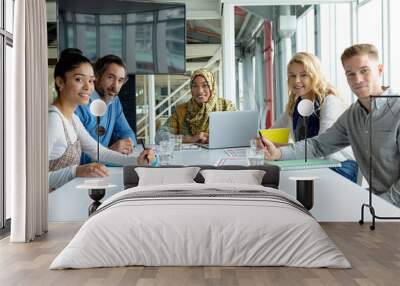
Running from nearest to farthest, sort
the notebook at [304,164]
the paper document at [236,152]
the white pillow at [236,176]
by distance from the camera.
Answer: the white pillow at [236,176] → the paper document at [236,152] → the notebook at [304,164]

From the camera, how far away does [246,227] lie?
4195mm

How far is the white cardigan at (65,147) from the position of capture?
6480 mm

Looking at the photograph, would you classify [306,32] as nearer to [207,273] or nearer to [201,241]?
[201,241]

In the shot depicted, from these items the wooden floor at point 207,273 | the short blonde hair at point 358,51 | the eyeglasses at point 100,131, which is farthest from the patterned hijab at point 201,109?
the wooden floor at point 207,273

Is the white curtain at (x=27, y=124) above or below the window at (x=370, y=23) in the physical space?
below

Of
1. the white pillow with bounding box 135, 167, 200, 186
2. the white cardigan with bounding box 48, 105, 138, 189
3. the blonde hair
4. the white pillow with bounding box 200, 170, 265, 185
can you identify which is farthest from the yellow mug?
the white cardigan with bounding box 48, 105, 138, 189

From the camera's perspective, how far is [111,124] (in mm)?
6746

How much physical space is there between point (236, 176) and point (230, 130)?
0.69m

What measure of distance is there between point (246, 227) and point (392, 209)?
2448 mm

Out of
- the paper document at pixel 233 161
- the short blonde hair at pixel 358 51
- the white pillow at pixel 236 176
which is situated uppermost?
the short blonde hair at pixel 358 51

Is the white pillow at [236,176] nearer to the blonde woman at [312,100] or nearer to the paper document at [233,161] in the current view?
the paper document at [233,161]

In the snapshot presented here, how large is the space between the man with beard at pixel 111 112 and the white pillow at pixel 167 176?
71 centimetres

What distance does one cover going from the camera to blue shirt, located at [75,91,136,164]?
21.8 feet

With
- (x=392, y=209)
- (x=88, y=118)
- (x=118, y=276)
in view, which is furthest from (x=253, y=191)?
(x=88, y=118)
